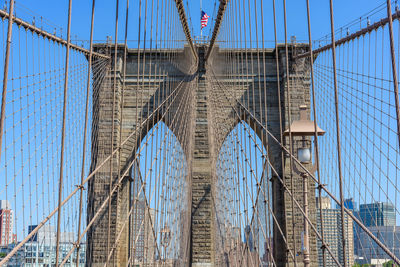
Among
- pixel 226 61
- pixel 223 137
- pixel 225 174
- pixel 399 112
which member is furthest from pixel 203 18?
pixel 399 112

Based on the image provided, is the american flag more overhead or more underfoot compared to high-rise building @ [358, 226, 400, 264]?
more overhead

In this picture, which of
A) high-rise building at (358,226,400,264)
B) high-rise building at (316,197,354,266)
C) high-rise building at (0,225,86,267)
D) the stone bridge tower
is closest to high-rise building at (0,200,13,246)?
high-rise building at (0,225,86,267)

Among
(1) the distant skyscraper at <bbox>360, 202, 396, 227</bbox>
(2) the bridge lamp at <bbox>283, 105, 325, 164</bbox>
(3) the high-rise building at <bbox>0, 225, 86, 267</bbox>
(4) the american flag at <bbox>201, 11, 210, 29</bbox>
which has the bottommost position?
(3) the high-rise building at <bbox>0, 225, 86, 267</bbox>

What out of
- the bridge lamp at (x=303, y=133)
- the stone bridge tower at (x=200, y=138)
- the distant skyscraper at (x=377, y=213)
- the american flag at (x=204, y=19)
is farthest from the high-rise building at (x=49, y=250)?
the american flag at (x=204, y=19)

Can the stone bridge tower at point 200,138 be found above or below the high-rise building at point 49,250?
above

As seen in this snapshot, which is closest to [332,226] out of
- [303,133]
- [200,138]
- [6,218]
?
[200,138]

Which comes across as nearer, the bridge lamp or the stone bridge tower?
the bridge lamp

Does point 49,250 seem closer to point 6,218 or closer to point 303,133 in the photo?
point 6,218

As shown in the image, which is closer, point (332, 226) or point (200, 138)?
point (200, 138)

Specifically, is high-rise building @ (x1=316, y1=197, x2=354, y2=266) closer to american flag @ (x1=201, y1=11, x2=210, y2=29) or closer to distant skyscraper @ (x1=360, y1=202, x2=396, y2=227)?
distant skyscraper @ (x1=360, y1=202, x2=396, y2=227)

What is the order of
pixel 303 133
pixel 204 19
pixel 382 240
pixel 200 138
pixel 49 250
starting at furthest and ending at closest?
pixel 204 19, pixel 382 240, pixel 200 138, pixel 49 250, pixel 303 133

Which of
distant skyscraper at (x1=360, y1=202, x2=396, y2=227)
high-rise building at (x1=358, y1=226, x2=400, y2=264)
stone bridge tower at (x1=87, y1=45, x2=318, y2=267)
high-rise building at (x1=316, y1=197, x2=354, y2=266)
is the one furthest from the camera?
high-rise building at (x1=316, y1=197, x2=354, y2=266)

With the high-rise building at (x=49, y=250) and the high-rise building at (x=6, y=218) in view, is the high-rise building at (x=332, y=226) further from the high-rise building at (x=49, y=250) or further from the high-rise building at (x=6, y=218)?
the high-rise building at (x=6, y=218)
